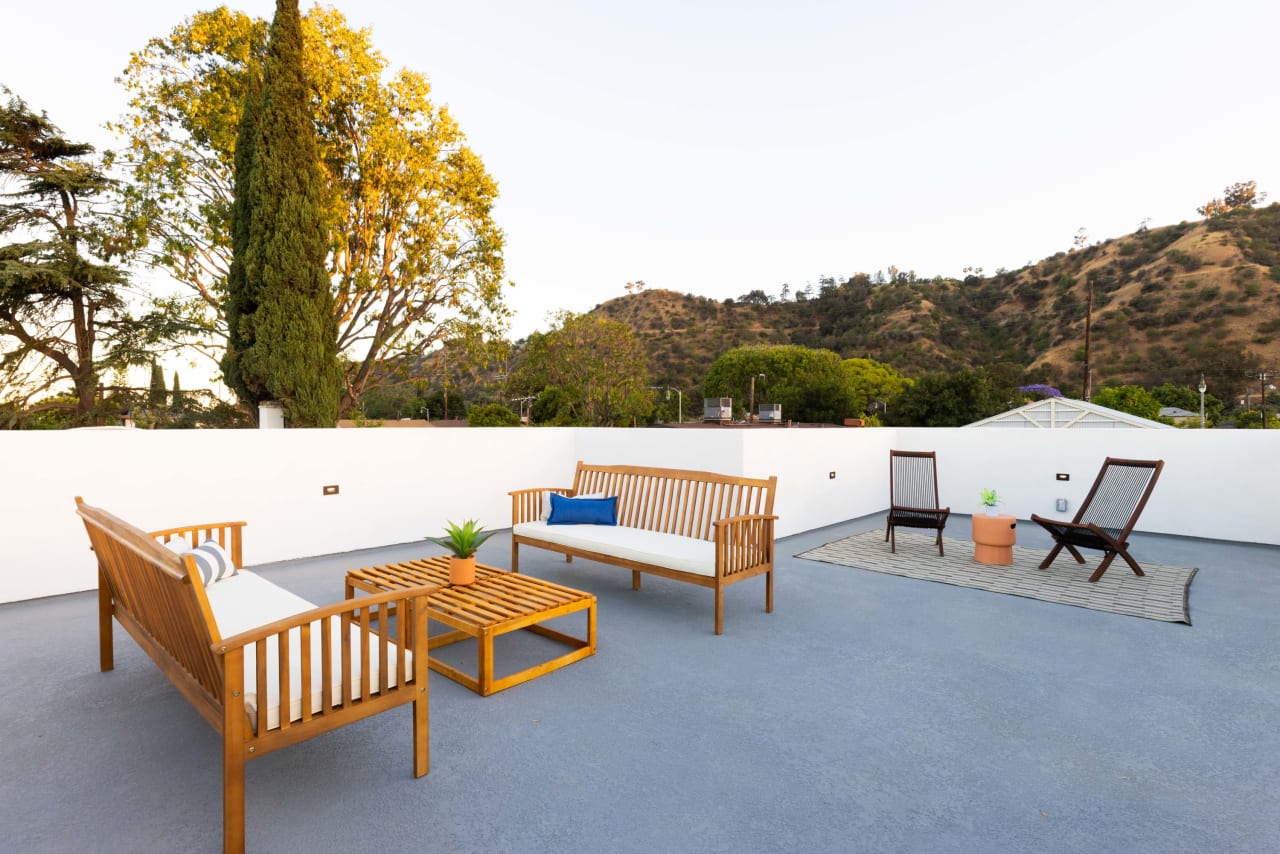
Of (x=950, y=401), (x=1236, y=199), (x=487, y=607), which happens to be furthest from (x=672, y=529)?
(x=1236, y=199)

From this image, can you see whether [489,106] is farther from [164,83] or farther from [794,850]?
[794,850]

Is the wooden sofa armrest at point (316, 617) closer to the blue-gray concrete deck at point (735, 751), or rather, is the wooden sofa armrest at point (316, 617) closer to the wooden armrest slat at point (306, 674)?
the wooden armrest slat at point (306, 674)

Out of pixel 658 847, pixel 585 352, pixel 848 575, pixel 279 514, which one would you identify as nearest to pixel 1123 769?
pixel 658 847

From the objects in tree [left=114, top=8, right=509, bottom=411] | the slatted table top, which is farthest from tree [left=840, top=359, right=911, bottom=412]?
the slatted table top

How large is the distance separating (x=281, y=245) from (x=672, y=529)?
7.05 meters

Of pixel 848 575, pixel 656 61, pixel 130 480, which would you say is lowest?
pixel 848 575

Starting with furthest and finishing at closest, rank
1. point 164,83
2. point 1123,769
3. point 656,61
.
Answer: point 656,61 → point 164,83 → point 1123,769

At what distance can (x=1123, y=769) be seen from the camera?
90.9 inches

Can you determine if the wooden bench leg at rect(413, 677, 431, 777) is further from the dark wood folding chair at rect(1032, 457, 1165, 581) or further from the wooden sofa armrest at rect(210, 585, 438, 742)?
the dark wood folding chair at rect(1032, 457, 1165, 581)

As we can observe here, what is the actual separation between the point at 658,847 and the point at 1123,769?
1794 mm

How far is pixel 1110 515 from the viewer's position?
212 inches

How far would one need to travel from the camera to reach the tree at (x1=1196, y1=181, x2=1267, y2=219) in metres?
38.2

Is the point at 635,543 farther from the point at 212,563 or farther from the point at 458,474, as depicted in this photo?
the point at 458,474

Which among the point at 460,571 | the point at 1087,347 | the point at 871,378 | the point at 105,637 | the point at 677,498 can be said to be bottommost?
the point at 105,637
